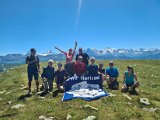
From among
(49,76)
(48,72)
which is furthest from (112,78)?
(48,72)

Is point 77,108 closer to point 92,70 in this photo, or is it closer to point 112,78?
point 92,70

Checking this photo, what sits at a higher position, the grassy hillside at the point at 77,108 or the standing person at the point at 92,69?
the standing person at the point at 92,69

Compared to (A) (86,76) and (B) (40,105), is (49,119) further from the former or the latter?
(A) (86,76)

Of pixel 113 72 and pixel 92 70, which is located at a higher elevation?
pixel 92 70

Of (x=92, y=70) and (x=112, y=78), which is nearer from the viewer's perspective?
(x=92, y=70)

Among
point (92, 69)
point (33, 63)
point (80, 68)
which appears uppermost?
point (33, 63)

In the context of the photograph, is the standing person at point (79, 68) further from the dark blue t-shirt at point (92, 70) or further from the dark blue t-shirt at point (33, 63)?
the dark blue t-shirt at point (33, 63)

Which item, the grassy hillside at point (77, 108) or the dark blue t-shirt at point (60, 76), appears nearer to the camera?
the grassy hillside at point (77, 108)

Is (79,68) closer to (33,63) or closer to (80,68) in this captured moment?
(80,68)

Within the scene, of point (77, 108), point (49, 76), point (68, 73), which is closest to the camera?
point (77, 108)

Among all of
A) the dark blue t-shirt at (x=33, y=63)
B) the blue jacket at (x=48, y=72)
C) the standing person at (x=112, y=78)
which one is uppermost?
the dark blue t-shirt at (x=33, y=63)

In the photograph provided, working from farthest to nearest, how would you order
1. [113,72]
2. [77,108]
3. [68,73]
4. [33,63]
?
[68,73], [113,72], [33,63], [77,108]

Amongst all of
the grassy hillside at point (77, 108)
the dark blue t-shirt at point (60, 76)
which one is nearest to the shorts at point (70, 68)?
the dark blue t-shirt at point (60, 76)

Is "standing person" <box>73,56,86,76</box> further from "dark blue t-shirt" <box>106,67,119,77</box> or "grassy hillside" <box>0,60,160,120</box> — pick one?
"grassy hillside" <box>0,60,160,120</box>
